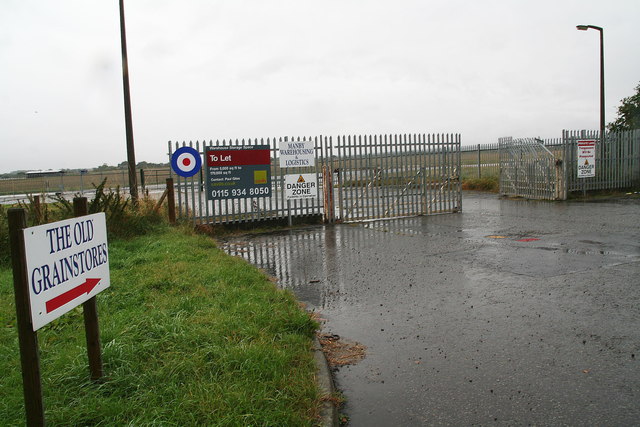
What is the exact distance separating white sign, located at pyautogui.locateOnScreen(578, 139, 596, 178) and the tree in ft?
21.7

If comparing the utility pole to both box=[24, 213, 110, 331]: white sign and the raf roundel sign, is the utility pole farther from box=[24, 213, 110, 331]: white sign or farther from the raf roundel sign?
box=[24, 213, 110, 331]: white sign

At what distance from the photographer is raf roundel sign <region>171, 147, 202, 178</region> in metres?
13.4

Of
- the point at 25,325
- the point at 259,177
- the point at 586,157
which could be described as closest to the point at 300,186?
the point at 259,177

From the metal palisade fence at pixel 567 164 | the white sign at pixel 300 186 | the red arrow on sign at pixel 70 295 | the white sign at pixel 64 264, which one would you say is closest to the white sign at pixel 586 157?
the metal palisade fence at pixel 567 164

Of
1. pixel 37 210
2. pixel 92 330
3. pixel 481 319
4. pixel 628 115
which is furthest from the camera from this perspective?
pixel 628 115

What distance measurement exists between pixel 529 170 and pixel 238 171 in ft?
39.8

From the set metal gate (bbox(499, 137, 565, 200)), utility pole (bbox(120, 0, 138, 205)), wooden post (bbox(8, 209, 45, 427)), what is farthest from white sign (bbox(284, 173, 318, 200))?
wooden post (bbox(8, 209, 45, 427))

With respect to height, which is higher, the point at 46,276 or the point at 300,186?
the point at 300,186

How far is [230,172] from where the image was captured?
1435 cm

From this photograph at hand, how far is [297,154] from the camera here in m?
14.9

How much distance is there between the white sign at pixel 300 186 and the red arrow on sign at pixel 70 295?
11.1 m

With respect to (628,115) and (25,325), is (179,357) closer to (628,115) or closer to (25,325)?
(25,325)

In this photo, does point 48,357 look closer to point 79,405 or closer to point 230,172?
point 79,405

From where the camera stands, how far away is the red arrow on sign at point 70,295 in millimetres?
3189
